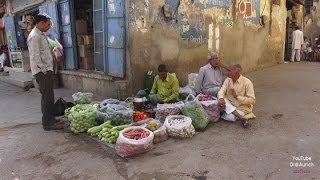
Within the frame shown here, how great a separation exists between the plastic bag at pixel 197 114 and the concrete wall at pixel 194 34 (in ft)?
6.81

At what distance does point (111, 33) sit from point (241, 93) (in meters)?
3.29

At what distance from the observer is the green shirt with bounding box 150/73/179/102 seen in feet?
19.7

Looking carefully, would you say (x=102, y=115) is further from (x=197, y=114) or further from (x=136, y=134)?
(x=197, y=114)

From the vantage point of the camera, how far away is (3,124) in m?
6.04

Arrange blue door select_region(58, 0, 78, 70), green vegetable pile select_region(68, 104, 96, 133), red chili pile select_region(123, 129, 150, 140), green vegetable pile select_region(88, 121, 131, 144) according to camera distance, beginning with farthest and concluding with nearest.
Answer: blue door select_region(58, 0, 78, 70) → green vegetable pile select_region(68, 104, 96, 133) → green vegetable pile select_region(88, 121, 131, 144) → red chili pile select_region(123, 129, 150, 140)

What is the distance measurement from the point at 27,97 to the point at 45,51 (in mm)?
3690

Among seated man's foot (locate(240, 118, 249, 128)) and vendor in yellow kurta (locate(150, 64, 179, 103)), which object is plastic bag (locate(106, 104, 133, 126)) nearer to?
vendor in yellow kurta (locate(150, 64, 179, 103))

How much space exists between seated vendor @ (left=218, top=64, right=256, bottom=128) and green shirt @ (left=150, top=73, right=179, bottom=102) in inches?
39.1

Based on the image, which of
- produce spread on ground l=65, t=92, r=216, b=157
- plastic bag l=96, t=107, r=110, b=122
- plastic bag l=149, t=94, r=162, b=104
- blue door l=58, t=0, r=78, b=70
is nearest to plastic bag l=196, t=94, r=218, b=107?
produce spread on ground l=65, t=92, r=216, b=157

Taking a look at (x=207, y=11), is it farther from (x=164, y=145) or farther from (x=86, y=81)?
(x=164, y=145)

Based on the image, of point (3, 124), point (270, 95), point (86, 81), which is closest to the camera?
point (3, 124)

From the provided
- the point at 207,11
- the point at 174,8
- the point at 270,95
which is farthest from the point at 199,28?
the point at 270,95

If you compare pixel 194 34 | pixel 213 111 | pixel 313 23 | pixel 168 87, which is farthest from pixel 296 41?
pixel 213 111

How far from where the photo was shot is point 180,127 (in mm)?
4723
